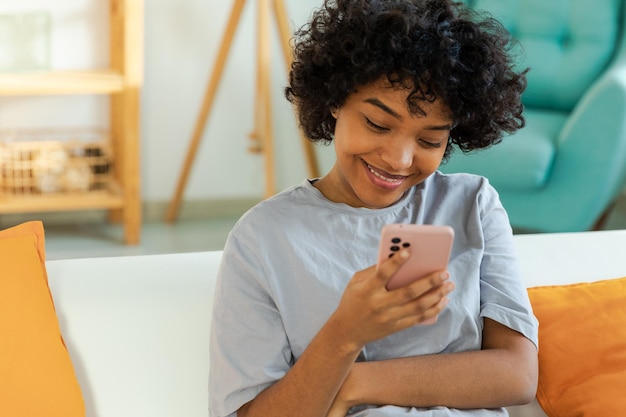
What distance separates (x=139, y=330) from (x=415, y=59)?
0.56 metres

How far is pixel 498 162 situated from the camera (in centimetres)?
296

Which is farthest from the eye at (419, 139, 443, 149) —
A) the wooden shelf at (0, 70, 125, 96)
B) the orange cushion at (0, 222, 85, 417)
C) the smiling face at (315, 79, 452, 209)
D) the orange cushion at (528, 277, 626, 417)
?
the wooden shelf at (0, 70, 125, 96)

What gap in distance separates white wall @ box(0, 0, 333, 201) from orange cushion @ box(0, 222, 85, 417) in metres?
2.24

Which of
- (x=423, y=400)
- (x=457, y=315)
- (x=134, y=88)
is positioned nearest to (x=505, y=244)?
(x=457, y=315)

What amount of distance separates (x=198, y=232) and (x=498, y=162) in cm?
121

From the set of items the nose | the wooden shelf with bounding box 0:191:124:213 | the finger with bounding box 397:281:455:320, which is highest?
the nose

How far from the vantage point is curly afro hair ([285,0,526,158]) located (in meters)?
1.23

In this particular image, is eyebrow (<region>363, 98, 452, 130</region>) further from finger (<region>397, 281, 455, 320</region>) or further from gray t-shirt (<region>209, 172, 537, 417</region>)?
finger (<region>397, 281, 455, 320</region>)

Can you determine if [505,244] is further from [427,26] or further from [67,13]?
[67,13]

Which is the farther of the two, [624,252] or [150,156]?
[150,156]

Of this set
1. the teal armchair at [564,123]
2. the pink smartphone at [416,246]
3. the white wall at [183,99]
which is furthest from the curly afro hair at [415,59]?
the white wall at [183,99]

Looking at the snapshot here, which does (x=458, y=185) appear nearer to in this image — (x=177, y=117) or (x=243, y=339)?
(x=243, y=339)

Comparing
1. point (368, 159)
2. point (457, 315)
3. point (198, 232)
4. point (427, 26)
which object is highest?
point (427, 26)

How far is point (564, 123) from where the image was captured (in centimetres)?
315
